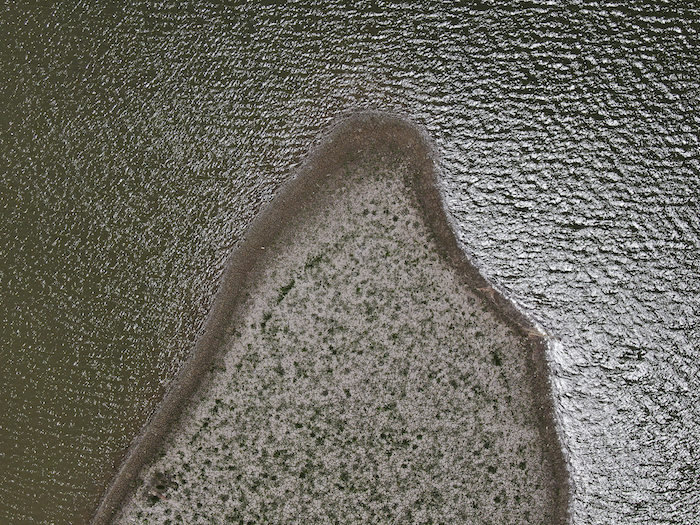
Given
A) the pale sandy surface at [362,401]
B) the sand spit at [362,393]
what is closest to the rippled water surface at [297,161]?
the sand spit at [362,393]

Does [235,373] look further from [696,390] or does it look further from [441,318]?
[696,390]

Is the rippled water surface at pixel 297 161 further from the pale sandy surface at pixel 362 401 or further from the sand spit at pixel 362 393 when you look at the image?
the pale sandy surface at pixel 362 401

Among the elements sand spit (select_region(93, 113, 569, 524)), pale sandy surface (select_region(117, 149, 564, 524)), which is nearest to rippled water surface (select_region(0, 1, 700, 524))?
sand spit (select_region(93, 113, 569, 524))

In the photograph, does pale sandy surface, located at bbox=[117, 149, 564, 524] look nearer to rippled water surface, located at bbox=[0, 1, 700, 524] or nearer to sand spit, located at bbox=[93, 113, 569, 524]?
sand spit, located at bbox=[93, 113, 569, 524]
